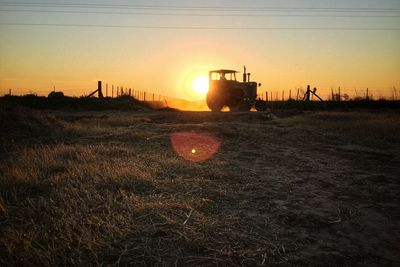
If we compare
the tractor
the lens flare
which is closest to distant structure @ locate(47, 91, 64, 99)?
the tractor

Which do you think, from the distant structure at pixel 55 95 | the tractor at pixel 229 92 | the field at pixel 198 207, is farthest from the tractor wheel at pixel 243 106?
the field at pixel 198 207

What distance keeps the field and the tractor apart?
18.0 m

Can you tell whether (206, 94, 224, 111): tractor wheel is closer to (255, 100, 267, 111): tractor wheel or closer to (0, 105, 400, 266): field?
(255, 100, 267, 111): tractor wheel

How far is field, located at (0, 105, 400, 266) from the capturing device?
346 cm

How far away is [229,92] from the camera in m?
27.3

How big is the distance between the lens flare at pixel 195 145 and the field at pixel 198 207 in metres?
0.08

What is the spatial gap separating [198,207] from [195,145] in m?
5.32

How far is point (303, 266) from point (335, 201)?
6.99 feet

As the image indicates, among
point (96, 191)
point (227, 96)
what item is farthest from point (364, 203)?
point (227, 96)

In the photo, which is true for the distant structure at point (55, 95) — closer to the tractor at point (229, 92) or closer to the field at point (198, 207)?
the tractor at point (229, 92)

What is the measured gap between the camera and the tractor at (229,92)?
27.2 m

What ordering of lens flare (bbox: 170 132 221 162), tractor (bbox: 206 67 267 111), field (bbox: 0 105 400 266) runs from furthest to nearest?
tractor (bbox: 206 67 267 111) < lens flare (bbox: 170 132 221 162) < field (bbox: 0 105 400 266)

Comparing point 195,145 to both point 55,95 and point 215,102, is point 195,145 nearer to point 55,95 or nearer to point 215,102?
point 215,102

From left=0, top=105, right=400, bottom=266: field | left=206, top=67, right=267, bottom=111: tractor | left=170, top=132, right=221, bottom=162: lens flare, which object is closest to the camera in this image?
left=0, top=105, right=400, bottom=266: field
